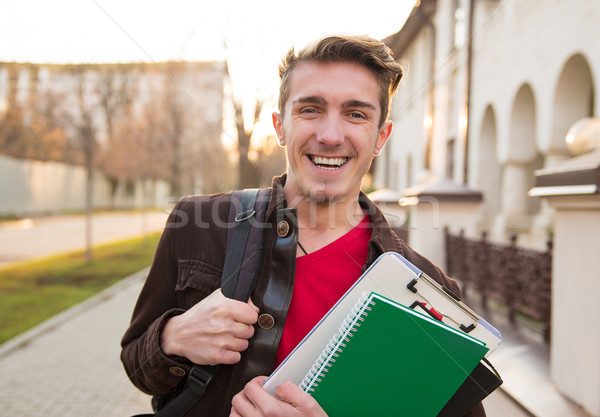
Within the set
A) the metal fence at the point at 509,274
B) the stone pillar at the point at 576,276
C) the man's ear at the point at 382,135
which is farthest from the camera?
the metal fence at the point at 509,274

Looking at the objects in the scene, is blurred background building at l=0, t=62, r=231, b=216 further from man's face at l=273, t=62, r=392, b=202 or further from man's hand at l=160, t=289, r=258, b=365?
man's hand at l=160, t=289, r=258, b=365

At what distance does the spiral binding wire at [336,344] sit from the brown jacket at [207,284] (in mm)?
241

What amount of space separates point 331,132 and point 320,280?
525 millimetres

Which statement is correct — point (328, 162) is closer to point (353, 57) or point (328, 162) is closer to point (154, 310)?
point (353, 57)

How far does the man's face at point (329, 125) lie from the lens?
1.66 metres

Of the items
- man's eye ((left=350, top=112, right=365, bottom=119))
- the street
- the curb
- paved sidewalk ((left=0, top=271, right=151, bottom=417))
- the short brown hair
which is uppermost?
the short brown hair

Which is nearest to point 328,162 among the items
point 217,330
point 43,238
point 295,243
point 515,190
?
point 295,243

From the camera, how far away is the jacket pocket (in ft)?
5.20

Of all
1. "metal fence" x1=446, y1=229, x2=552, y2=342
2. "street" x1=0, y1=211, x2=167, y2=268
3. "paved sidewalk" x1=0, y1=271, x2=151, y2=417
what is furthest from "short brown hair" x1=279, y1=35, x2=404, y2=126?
"street" x1=0, y1=211, x2=167, y2=268

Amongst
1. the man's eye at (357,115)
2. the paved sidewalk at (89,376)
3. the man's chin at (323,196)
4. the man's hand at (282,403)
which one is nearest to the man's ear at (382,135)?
the man's eye at (357,115)

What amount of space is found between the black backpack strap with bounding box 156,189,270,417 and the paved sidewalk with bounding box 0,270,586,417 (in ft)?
4.94

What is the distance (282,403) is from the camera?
1224 millimetres

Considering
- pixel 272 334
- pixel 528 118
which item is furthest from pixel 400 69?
pixel 528 118

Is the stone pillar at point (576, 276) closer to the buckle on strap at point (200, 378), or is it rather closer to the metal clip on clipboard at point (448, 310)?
the metal clip on clipboard at point (448, 310)
